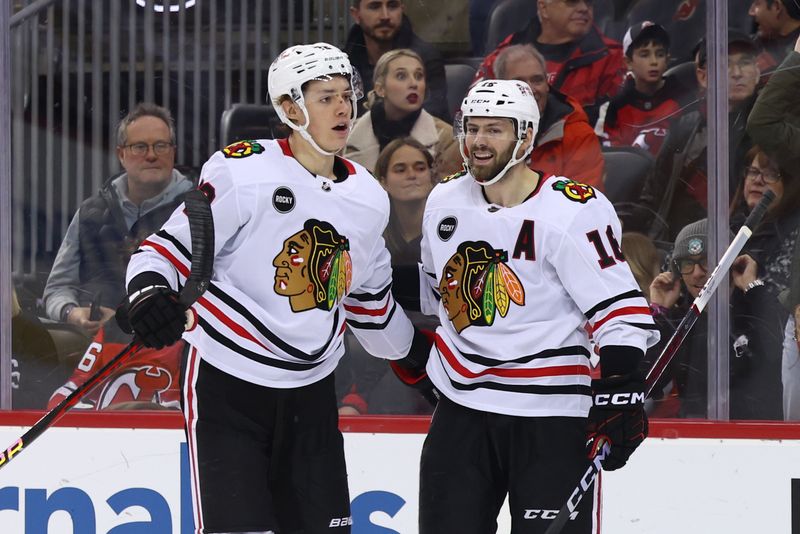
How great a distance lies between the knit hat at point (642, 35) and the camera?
355 centimetres

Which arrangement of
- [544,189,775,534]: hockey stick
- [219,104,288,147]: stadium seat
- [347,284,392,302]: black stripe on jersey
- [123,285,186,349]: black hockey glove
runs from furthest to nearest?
1. [219,104,288,147]: stadium seat
2. [347,284,392,302]: black stripe on jersey
3. [544,189,775,534]: hockey stick
4. [123,285,186,349]: black hockey glove

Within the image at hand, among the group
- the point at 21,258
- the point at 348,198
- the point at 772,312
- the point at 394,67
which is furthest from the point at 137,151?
the point at 772,312

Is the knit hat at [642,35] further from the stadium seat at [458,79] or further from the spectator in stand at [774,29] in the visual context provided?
the stadium seat at [458,79]

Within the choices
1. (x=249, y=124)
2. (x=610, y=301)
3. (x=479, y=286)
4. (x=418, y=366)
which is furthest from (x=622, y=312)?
(x=249, y=124)

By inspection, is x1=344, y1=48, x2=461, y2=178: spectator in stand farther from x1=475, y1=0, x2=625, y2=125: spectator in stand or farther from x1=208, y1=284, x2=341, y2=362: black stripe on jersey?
x1=208, y1=284, x2=341, y2=362: black stripe on jersey

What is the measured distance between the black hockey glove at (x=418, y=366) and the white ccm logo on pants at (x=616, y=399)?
1.55 ft

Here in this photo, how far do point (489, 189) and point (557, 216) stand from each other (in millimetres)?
163

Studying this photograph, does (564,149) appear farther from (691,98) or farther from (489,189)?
(489,189)

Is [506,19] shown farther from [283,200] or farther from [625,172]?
[283,200]

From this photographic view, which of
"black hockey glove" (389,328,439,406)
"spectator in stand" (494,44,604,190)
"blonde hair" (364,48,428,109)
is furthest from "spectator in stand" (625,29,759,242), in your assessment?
"black hockey glove" (389,328,439,406)

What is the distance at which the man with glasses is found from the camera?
145 inches

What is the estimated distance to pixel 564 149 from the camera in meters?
3.58

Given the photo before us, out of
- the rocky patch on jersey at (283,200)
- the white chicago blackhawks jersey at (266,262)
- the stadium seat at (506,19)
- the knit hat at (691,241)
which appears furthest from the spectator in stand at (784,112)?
the rocky patch on jersey at (283,200)

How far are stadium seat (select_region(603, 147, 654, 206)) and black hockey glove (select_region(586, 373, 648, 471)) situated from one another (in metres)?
1.06
